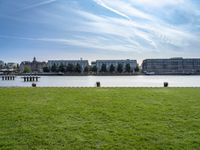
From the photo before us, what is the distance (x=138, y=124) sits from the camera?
6.48 meters

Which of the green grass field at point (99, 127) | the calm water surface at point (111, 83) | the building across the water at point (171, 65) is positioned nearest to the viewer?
the green grass field at point (99, 127)

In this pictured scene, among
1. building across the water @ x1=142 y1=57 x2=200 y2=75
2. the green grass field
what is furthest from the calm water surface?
building across the water @ x1=142 y1=57 x2=200 y2=75

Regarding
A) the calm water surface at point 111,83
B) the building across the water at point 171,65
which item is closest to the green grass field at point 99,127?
the calm water surface at point 111,83

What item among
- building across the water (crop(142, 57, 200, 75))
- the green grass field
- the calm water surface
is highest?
building across the water (crop(142, 57, 200, 75))

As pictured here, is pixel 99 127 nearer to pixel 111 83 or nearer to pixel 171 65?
pixel 111 83

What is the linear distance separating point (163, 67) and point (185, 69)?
13.5 meters

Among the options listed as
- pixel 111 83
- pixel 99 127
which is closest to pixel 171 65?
pixel 111 83

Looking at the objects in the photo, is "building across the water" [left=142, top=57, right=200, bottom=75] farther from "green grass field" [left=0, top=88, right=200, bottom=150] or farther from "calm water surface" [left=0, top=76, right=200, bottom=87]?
"green grass field" [left=0, top=88, right=200, bottom=150]

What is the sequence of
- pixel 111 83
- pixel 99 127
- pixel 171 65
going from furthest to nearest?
1. pixel 171 65
2. pixel 111 83
3. pixel 99 127

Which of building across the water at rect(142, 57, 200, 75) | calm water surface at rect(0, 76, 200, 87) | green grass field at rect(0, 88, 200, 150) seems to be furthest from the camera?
building across the water at rect(142, 57, 200, 75)

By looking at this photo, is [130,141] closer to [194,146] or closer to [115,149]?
[115,149]

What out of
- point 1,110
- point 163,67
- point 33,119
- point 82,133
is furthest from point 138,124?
point 163,67

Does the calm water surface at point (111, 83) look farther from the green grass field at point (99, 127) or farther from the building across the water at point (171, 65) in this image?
the building across the water at point (171, 65)

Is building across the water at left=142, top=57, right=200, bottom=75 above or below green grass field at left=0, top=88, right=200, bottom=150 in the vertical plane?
above
